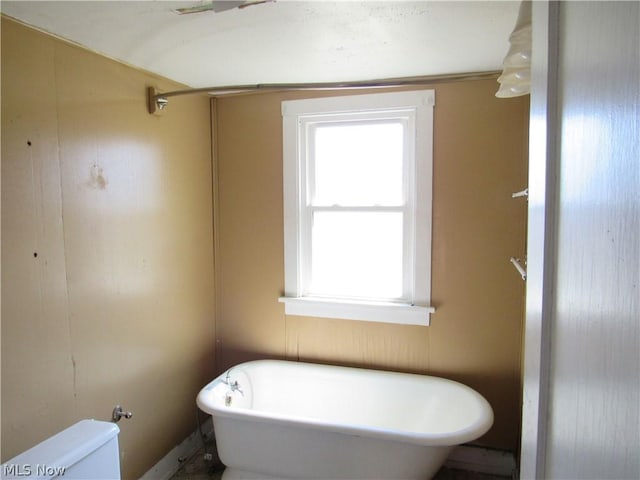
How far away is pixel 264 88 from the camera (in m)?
2.06

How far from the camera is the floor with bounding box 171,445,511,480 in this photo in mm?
2359

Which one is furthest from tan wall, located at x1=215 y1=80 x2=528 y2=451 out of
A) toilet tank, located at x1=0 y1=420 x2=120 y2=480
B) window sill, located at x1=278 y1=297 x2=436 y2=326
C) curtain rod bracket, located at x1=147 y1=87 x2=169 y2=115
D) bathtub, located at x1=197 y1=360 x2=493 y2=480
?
toilet tank, located at x1=0 y1=420 x2=120 y2=480

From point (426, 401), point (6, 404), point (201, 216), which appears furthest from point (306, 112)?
point (6, 404)

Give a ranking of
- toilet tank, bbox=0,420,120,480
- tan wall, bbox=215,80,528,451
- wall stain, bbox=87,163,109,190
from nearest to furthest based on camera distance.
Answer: toilet tank, bbox=0,420,120,480 < wall stain, bbox=87,163,109,190 < tan wall, bbox=215,80,528,451

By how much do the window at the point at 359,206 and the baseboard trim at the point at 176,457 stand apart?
992 mm

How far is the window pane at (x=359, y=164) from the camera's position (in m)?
2.56

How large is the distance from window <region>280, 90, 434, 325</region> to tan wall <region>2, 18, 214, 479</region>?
65cm

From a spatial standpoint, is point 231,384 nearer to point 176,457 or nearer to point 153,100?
point 176,457

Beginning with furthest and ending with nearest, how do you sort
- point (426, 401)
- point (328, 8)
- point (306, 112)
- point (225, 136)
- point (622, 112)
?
1. point (225, 136)
2. point (306, 112)
3. point (426, 401)
4. point (328, 8)
5. point (622, 112)

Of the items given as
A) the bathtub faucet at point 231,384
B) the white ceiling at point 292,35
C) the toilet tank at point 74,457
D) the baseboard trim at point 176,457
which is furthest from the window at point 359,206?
the toilet tank at point 74,457

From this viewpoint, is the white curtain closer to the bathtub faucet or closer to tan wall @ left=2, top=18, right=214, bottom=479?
tan wall @ left=2, top=18, right=214, bottom=479

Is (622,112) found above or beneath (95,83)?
beneath

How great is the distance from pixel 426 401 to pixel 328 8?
82.0 inches

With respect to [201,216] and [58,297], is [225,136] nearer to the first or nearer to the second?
[201,216]
